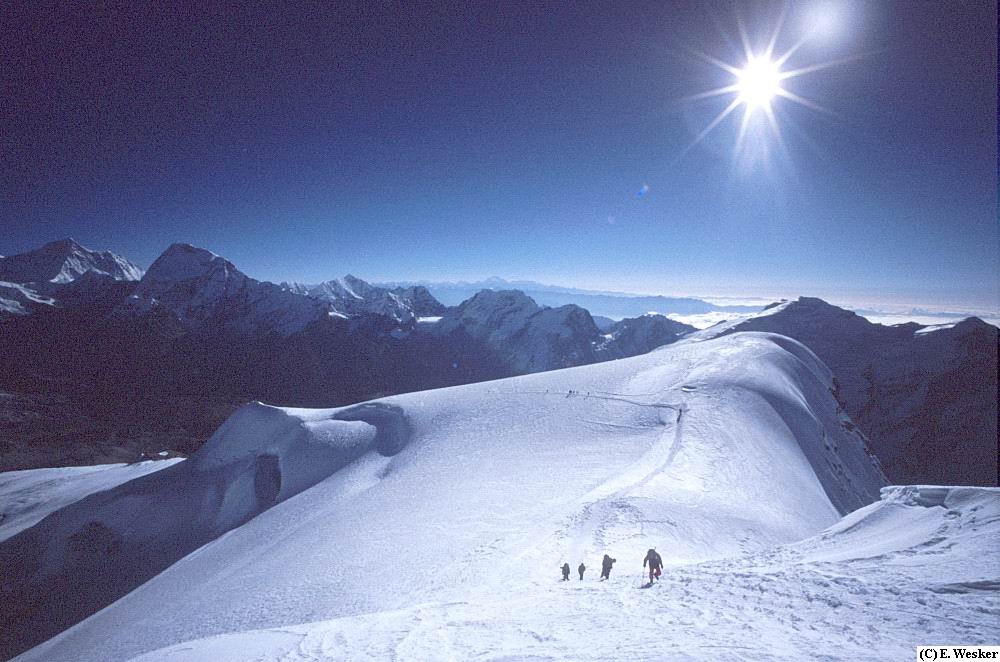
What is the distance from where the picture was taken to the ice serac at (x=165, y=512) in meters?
26.6

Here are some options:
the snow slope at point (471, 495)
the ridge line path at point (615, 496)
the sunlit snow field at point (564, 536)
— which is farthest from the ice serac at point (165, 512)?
the ridge line path at point (615, 496)

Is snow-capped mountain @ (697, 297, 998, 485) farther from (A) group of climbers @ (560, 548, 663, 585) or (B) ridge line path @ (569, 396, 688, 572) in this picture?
(A) group of climbers @ (560, 548, 663, 585)

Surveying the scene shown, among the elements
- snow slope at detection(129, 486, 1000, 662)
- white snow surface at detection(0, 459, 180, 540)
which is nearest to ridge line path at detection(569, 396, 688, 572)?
snow slope at detection(129, 486, 1000, 662)

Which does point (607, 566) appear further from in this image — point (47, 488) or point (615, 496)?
point (47, 488)

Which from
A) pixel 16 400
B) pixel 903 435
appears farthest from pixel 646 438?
pixel 16 400

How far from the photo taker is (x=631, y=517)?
18.1 meters

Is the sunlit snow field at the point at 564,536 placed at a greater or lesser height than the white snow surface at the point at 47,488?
greater

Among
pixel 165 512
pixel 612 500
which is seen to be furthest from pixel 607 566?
pixel 165 512

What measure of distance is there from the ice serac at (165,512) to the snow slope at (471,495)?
238mm

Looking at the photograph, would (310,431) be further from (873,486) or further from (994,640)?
(873,486)

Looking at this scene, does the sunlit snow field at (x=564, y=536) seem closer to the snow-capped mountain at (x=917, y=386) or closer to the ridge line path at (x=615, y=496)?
the ridge line path at (x=615, y=496)

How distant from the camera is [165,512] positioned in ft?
106

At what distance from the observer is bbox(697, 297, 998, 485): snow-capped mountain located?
12138cm

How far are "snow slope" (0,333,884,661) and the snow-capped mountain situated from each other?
10439 cm
